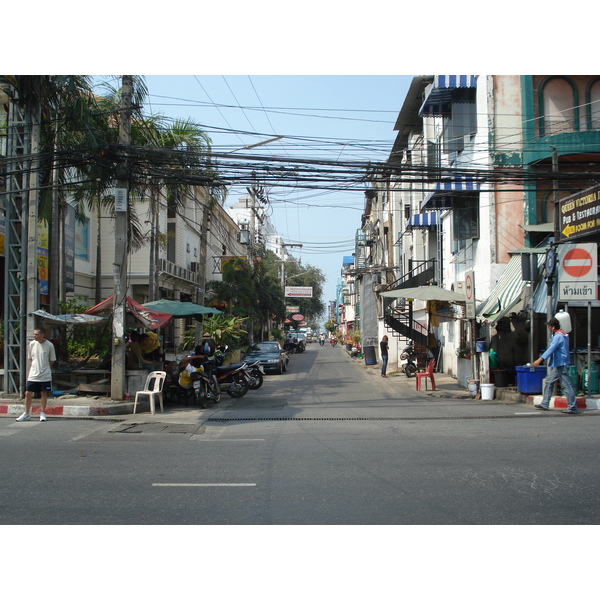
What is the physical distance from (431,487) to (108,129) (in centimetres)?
1414

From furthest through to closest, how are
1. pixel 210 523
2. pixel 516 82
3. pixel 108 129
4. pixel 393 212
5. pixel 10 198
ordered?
pixel 393 212 → pixel 516 82 → pixel 108 129 → pixel 10 198 → pixel 210 523

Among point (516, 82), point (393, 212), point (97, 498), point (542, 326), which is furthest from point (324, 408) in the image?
point (393, 212)

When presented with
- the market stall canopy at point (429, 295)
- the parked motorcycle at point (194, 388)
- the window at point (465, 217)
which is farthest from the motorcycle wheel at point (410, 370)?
the parked motorcycle at point (194, 388)

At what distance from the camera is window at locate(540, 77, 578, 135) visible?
1841 centimetres

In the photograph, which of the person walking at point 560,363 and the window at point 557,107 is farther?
the window at point 557,107

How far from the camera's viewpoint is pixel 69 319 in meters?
14.5

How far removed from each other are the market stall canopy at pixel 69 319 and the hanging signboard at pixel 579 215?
12201mm

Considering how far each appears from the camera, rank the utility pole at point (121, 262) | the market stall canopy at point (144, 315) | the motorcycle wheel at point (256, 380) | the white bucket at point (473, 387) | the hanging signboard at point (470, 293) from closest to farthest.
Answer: the utility pole at point (121, 262)
the market stall canopy at point (144, 315)
the white bucket at point (473, 387)
the hanging signboard at point (470, 293)
the motorcycle wheel at point (256, 380)

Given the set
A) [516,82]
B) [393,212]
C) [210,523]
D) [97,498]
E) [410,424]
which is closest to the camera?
[210,523]

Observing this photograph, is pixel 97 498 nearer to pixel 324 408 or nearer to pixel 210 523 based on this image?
pixel 210 523

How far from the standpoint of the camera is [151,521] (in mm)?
5410

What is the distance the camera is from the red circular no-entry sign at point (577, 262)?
1314 cm

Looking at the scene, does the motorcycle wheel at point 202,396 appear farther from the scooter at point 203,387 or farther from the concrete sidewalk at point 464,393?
the concrete sidewalk at point 464,393

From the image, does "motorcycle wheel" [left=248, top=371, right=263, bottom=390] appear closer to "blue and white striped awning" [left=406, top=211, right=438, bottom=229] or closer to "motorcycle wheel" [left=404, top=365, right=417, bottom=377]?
"motorcycle wheel" [left=404, top=365, right=417, bottom=377]
